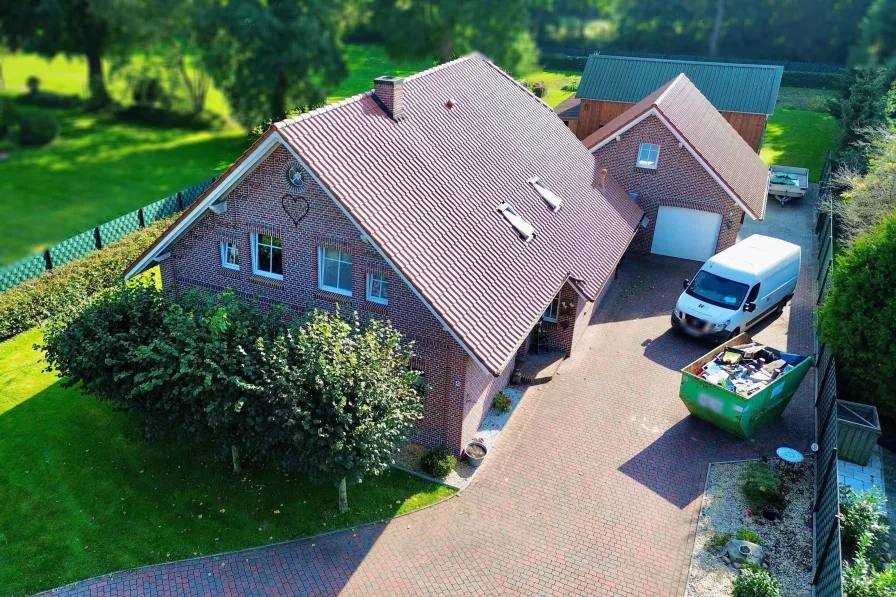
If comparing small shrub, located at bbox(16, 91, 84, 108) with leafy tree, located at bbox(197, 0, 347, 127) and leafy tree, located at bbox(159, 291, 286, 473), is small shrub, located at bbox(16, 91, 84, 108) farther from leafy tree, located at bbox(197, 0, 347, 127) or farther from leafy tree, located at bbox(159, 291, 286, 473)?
leafy tree, located at bbox(159, 291, 286, 473)

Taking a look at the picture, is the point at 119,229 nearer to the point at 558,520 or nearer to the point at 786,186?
the point at 558,520

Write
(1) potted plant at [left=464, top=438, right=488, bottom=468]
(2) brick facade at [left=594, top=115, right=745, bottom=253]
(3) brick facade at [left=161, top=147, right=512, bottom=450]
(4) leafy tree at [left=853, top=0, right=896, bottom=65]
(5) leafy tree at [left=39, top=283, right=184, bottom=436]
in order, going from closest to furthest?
(5) leafy tree at [left=39, top=283, right=184, bottom=436] < (3) brick facade at [left=161, top=147, right=512, bottom=450] < (1) potted plant at [left=464, top=438, right=488, bottom=468] < (2) brick facade at [left=594, top=115, right=745, bottom=253] < (4) leafy tree at [left=853, top=0, right=896, bottom=65]

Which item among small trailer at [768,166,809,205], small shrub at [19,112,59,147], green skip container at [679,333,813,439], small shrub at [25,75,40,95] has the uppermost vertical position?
small shrub at [25,75,40,95]

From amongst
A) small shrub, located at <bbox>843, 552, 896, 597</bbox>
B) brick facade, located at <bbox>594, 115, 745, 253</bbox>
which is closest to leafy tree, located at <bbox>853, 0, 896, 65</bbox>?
brick facade, located at <bbox>594, 115, 745, 253</bbox>

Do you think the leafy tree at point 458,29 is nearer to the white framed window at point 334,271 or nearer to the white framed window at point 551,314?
the white framed window at point 334,271

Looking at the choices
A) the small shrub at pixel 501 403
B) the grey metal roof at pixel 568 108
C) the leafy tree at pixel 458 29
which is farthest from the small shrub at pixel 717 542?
the grey metal roof at pixel 568 108

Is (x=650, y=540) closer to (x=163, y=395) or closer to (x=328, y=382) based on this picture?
(x=328, y=382)

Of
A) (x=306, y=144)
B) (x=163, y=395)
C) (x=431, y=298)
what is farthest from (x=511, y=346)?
(x=163, y=395)

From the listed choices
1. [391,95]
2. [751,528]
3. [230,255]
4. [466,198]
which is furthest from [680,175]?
[230,255]
